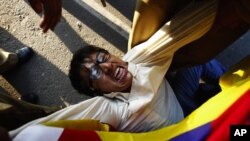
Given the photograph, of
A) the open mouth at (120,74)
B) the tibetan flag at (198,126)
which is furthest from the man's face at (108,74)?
the tibetan flag at (198,126)

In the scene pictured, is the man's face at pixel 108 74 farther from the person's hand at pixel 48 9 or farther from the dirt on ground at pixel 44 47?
the dirt on ground at pixel 44 47

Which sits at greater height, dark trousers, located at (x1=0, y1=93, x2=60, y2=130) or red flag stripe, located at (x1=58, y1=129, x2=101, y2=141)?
dark trousers, located at (x1=0, y1=93, x2=60, y2=130)

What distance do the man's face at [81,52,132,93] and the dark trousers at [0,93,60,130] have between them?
0.39 metres

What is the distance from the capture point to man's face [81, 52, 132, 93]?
220cm

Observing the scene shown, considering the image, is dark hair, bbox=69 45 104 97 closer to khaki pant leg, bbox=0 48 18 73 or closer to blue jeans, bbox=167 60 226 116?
blue jeans, bbox=167 60 226 116

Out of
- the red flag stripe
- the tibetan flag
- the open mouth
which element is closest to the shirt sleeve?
the open mouth

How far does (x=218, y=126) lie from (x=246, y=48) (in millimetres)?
1379

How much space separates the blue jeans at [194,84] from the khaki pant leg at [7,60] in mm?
1336

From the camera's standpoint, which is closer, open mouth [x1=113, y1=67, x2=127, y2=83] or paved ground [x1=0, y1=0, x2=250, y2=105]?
open mouth [x1=113, y1=67, x2=127, y2=83]

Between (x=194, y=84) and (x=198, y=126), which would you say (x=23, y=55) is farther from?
(x=198, y=126)

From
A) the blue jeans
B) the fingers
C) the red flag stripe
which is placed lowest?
the blue jeans

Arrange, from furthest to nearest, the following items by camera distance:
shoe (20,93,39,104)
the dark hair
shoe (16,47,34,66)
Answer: shoe (16,47,34,66)
shoe (20,93,39,104)
the dark hair

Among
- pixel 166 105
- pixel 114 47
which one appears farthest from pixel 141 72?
pixel 114 47

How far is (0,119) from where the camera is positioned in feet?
5.84
